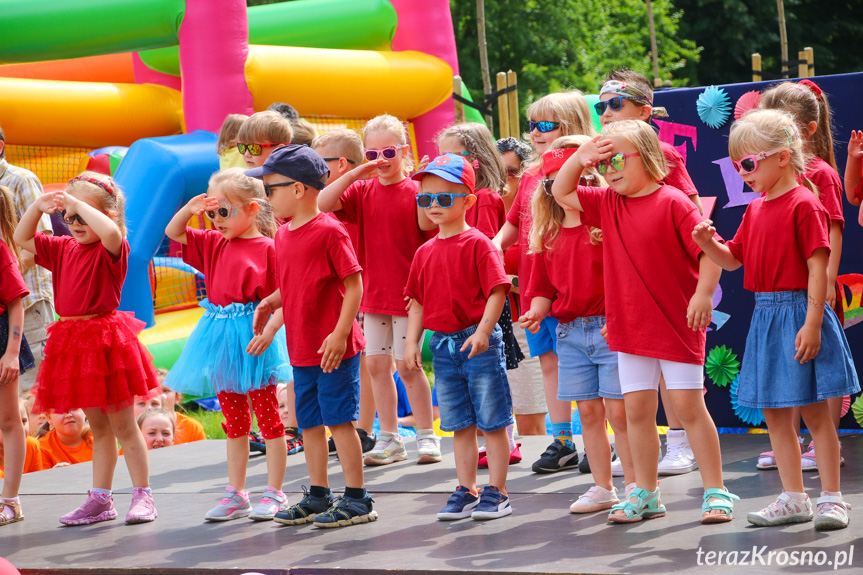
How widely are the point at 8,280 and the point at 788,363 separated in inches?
143

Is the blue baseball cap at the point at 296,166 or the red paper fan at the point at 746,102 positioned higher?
the red paper fan at the point at 746,102

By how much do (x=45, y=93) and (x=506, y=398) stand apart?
25.2 feet

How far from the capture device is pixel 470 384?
4.49 metres

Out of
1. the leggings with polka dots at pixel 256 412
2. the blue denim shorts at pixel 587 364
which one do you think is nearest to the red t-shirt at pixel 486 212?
the blue denim shorts at pixel 587 364

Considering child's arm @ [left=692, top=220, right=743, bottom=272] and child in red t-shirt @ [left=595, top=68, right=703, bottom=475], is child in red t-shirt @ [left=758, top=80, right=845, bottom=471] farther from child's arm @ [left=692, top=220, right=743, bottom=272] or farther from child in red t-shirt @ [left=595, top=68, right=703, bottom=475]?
child's arm @ [left=692, top=220, right=743, bottom=272]

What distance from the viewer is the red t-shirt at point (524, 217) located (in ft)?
16.9

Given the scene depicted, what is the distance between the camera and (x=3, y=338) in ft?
16.7

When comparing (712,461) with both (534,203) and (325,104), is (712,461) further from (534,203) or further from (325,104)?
(325,104)

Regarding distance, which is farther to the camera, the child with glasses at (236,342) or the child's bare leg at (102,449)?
the child's bare leg at (102,449)

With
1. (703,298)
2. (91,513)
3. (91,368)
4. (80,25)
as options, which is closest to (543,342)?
(703,298)

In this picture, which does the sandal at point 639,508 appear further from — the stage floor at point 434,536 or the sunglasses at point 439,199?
the sunglasses at point 439,199

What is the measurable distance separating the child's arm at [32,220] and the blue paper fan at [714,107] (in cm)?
366

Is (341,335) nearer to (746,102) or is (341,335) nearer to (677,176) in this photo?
(677,176)

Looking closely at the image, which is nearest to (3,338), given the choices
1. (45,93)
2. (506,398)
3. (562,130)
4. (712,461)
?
(506,398)
